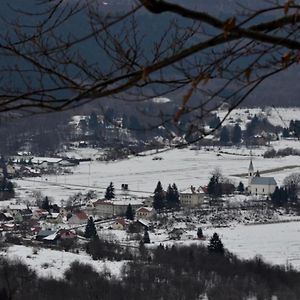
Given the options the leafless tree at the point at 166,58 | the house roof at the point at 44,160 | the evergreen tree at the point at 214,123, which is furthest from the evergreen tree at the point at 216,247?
the house roof at the point at 44,160

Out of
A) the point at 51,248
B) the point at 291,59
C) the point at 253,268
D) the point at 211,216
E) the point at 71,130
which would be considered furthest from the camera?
the point at 71,130

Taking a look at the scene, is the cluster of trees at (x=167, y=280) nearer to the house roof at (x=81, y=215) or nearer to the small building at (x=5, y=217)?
the house roof at (x=81, y=215)

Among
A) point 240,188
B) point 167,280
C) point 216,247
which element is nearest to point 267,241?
point 216,247

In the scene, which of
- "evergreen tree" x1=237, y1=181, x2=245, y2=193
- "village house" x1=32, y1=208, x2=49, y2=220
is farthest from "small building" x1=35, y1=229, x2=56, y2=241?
"evergreen tree" x1=237, y1=181, x2=245, y2=193

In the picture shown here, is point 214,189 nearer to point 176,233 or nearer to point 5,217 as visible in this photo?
point 176,233

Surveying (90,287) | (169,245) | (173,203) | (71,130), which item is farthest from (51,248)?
(71,130)

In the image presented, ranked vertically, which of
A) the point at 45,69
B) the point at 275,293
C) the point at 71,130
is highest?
the point at 71,130

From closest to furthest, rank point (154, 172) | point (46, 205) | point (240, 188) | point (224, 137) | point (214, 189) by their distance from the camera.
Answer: point (46, 205)
point (214, 189)
point (240, 188)
point (154, 172)
point (224, 137)

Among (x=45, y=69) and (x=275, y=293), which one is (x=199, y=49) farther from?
(x=275, y=293)

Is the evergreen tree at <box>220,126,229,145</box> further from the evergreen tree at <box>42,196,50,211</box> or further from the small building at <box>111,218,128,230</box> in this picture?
the small building at <box>111,218,128,230</box>
